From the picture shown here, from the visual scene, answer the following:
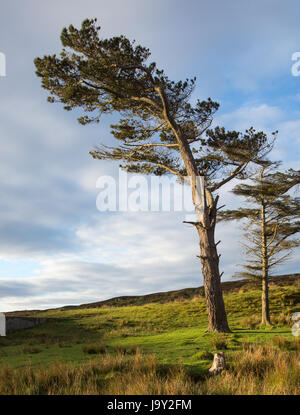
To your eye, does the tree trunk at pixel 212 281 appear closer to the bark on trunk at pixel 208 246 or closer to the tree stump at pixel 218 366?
the bark on trunk at pixel 208 246

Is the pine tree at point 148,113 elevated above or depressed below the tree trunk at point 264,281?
above

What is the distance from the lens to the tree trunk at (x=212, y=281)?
48.5 feet

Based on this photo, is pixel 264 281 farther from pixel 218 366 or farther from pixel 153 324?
pixel 218 366

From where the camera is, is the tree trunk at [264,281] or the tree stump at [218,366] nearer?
the tree stump at [218,366]

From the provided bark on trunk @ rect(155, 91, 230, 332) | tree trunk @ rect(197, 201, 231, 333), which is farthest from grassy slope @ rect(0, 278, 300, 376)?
bark on trunk @ rect(155, 91, 230, 332)

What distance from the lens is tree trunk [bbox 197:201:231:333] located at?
14.8 meters

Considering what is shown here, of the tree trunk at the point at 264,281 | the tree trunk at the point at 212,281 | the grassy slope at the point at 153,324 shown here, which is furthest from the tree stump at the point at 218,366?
the tree trunk at the point at 264,281

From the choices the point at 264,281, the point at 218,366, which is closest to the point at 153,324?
the point at 264,281

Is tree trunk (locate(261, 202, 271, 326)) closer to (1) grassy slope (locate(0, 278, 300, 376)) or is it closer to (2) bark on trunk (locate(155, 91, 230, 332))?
(1) grassy slope (locate(0, 278, 300, 376))

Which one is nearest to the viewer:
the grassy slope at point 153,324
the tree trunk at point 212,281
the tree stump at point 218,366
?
the tree stump at point 218,366

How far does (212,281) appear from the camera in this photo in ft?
49.2
